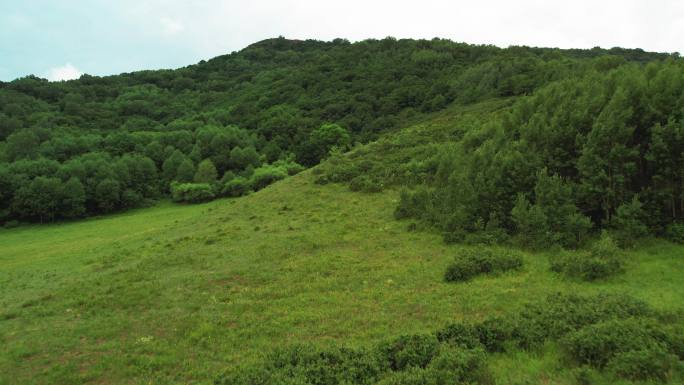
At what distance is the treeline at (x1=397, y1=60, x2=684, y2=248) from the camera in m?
20.6

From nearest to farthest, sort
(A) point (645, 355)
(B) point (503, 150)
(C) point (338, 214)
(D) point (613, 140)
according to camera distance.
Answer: (A) point (645, 355), (D) point (613, 140), (B) point (503, 150), (C) point (338, 214)

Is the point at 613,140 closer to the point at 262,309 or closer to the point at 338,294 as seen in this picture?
the point at 338,294

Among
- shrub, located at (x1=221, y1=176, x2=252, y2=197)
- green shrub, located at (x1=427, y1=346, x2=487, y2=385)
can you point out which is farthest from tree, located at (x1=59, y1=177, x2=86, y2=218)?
green shrub, located at (x1=427, y1=346, x2=487, y2=385)

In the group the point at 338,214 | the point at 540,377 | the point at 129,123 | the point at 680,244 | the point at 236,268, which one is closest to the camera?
the point at 540,377

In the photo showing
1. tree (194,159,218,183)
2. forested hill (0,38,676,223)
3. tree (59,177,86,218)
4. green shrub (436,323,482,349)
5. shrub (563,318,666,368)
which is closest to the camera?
shrub (563,318,666,368)

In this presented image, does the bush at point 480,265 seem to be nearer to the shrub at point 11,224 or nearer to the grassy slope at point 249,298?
the grassy slope at point 249,298

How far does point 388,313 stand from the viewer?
1533 centimetres

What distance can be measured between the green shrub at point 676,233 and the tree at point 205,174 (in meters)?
71.0

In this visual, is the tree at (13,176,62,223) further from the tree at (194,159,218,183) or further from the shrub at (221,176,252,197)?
the shrub at (221,176,252,197)

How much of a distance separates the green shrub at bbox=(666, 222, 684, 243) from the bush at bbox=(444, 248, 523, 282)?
22.0 feet

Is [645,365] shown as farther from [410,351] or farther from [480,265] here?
[480,265]

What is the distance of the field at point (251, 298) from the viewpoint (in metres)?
13.4

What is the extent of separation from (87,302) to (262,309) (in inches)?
328

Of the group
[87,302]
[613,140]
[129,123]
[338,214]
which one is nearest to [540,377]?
[613,140]
